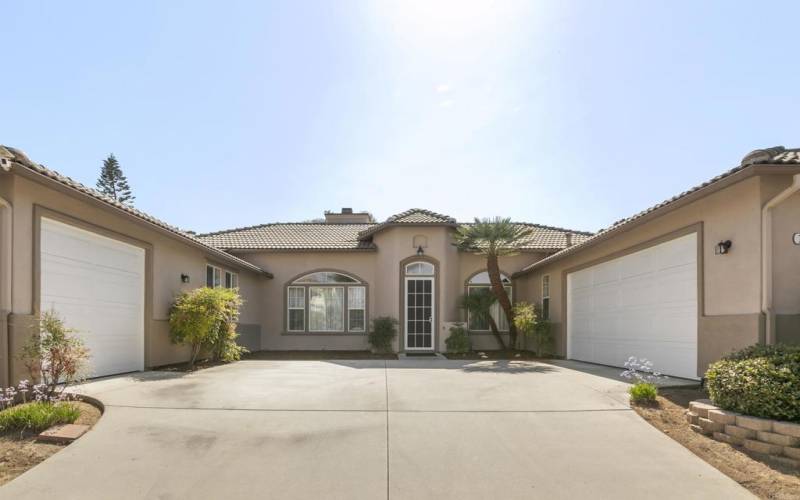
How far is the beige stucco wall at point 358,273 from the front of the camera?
16969mm

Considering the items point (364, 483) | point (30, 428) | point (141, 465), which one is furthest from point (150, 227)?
point (364, 483)

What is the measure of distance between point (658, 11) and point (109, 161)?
4557cm

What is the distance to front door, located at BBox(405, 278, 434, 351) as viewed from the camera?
1661 centimetres

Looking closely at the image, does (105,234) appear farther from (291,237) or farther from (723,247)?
(723,247)

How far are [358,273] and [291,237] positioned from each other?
3.40 meters

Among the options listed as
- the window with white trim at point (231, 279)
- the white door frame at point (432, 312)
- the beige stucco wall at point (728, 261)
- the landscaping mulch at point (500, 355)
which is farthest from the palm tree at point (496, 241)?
the window with white trim at point (231, 279)

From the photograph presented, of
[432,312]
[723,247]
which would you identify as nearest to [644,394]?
[723,247]

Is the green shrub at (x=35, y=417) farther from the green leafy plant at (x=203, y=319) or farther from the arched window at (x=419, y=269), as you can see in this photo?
→ the arched window at (x=419, y=269)

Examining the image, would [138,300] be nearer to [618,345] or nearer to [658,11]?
[618,345]

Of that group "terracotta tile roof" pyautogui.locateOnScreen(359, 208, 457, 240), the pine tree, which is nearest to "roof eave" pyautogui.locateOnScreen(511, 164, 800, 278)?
"terracotta tile roof" pyautogui.locateOnScreen(359, 208, 457, 240)

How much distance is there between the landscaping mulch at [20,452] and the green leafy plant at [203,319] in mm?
5533

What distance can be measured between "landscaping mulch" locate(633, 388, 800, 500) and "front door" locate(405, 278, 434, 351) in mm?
10120

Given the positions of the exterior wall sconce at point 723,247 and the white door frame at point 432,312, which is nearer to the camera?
the exterior wall sconce at point 723,247

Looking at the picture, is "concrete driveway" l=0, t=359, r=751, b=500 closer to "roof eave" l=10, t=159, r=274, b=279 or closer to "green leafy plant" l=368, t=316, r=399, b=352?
"roof eave" l=10, t=159, r=274, b=279
